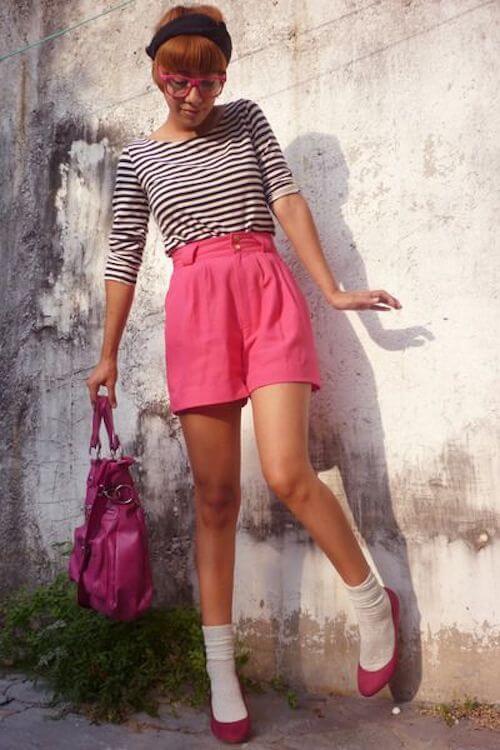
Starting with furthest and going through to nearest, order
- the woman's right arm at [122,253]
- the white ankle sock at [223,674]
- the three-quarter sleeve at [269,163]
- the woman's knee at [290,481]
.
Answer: the woman's right arm at [122,253]
the three-quarter sleeve at [269,163]
the white ankle sock at [223,674]
the woman's knee at [290,481]

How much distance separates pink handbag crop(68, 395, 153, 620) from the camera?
247 cm

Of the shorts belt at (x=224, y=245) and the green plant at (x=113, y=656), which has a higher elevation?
the shorts belt at (x=224, y=245)

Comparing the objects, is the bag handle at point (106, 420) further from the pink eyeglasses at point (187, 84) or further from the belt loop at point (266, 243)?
the pink eyeglasses at point (187, 84)

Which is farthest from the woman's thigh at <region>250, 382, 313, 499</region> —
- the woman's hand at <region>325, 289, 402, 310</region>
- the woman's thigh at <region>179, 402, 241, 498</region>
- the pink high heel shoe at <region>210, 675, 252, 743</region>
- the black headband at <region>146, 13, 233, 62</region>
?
the black headband at <region>146, 13, 233, 62</region>

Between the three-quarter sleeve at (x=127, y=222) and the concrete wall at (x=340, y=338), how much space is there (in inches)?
19.9

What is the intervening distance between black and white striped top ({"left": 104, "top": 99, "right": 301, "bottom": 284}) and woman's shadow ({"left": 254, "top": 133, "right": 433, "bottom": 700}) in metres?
0.36

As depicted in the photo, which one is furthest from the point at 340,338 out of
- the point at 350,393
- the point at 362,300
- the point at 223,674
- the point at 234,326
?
the point at 223,674

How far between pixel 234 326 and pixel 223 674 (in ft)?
3.76

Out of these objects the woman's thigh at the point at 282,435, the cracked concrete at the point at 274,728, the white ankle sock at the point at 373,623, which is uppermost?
the woman's thigh at the point at 282,435

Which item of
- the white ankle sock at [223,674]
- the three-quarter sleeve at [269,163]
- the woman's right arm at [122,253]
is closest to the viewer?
the white ankle sock at [223,674]

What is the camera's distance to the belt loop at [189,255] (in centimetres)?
241

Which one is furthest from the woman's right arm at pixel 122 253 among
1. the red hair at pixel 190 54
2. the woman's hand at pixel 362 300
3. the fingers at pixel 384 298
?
the fingers at pixel 384 298

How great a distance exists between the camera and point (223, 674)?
95.0 inches

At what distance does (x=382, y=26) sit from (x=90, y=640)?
8.38 ft
